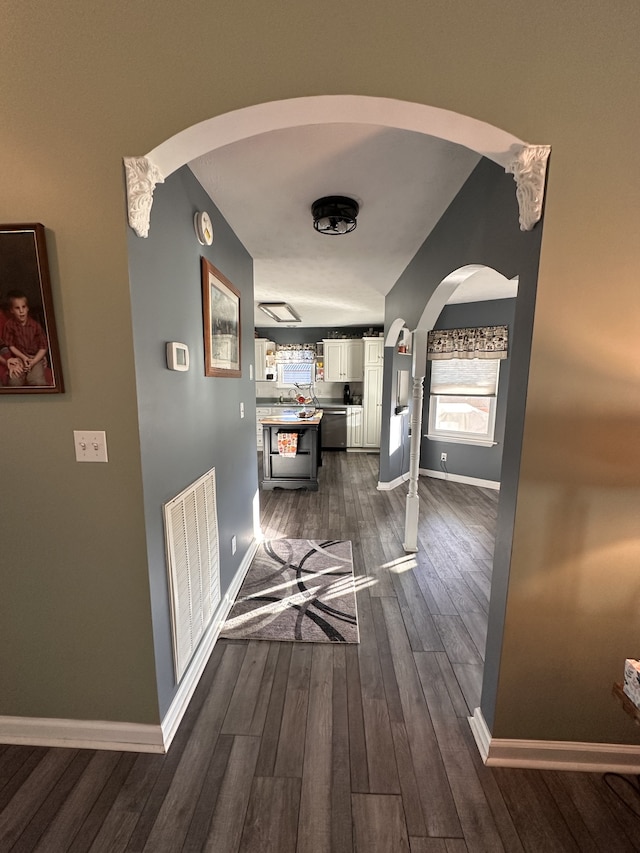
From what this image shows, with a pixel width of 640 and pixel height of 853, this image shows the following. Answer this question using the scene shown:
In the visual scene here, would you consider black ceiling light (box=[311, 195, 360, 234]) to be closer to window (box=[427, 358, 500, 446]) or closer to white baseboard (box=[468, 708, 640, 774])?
white baseboard (box=[468, 708, 640, 774])

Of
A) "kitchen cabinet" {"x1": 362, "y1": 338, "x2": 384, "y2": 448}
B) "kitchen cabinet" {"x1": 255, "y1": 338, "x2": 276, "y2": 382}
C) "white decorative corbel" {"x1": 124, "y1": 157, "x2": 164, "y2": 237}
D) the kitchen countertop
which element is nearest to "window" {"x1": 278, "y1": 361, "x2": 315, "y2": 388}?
"kitchen cabinet" {"x1": 255, "y1": 338, "x2": 276, "y2": 382}

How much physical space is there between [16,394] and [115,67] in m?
1.06

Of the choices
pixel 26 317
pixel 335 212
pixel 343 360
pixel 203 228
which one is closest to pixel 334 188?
pixel 335 212

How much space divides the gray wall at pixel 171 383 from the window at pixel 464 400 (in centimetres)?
368

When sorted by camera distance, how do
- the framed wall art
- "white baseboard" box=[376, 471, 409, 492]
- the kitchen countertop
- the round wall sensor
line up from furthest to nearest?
the kitchen countertop, "white baseboard" box=[376, 471, 409, 492], the framed wall art, the round wall sensor

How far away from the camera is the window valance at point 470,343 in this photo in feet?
14.5

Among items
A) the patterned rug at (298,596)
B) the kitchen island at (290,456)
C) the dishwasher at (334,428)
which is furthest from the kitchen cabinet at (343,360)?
the patterned rug at (298,596)

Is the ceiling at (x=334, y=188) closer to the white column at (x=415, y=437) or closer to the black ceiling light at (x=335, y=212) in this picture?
the black ceiling light at (x=335, y=212)

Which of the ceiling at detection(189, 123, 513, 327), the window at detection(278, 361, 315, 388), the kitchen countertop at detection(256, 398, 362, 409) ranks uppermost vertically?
the ceiling at detection(189, 123, 513, 327)

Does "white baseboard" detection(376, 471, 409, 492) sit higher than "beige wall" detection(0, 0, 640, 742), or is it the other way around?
"beige wall" detection(0, 0, 640, 742)

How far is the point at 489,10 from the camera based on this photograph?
92cm

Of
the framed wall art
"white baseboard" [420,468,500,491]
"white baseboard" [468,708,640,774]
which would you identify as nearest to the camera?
"white baseboard" [468,708,640,774]

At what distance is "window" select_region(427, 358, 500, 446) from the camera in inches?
182

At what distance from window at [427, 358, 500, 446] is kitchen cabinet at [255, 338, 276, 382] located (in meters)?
3.29
